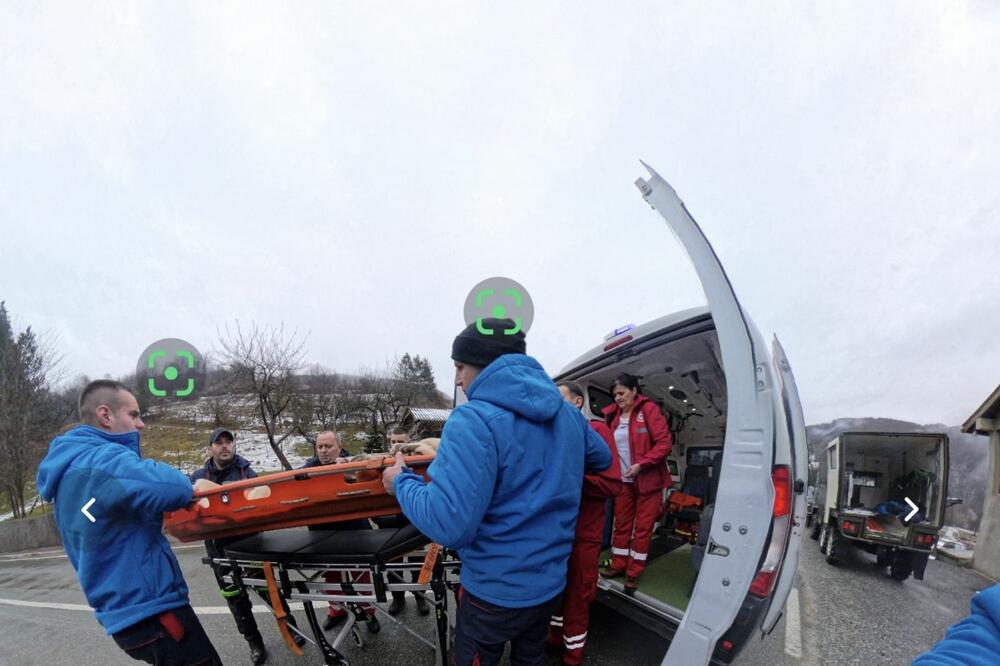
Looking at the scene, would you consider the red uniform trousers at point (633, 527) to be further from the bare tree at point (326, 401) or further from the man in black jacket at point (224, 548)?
the bare tree at point (326, 401)

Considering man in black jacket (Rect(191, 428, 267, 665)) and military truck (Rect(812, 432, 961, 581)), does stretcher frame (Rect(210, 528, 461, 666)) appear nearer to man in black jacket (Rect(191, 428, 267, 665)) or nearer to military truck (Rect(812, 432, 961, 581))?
man in black jacket (Rect(191, 428, 267, 665))

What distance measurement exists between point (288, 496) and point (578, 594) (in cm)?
186

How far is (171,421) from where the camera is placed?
32719 mm

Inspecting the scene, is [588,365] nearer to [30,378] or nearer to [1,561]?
[1,561]

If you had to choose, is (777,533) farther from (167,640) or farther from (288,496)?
(167,640)

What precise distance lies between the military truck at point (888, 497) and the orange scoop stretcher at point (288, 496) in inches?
334

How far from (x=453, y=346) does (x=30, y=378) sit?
23770mm

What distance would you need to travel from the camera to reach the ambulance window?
4625 millimetres

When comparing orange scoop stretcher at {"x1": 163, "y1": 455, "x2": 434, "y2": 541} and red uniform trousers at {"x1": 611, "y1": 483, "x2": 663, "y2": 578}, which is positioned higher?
orange scoop stretcher at {"x1": 163, "y1": 455, "x2": 434, "y2": 541}

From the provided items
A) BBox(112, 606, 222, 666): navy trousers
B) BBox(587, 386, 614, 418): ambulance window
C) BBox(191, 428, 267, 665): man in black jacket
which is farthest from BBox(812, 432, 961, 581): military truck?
BBox(112, 606, 222, 666): navy trousers

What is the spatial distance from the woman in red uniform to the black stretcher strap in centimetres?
181

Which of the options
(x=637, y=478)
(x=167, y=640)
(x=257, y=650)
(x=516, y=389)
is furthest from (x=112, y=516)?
(x=637, y=478)

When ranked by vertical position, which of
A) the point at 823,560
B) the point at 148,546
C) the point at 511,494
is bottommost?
the point at 823,560

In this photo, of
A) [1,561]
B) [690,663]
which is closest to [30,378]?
[1,561]
